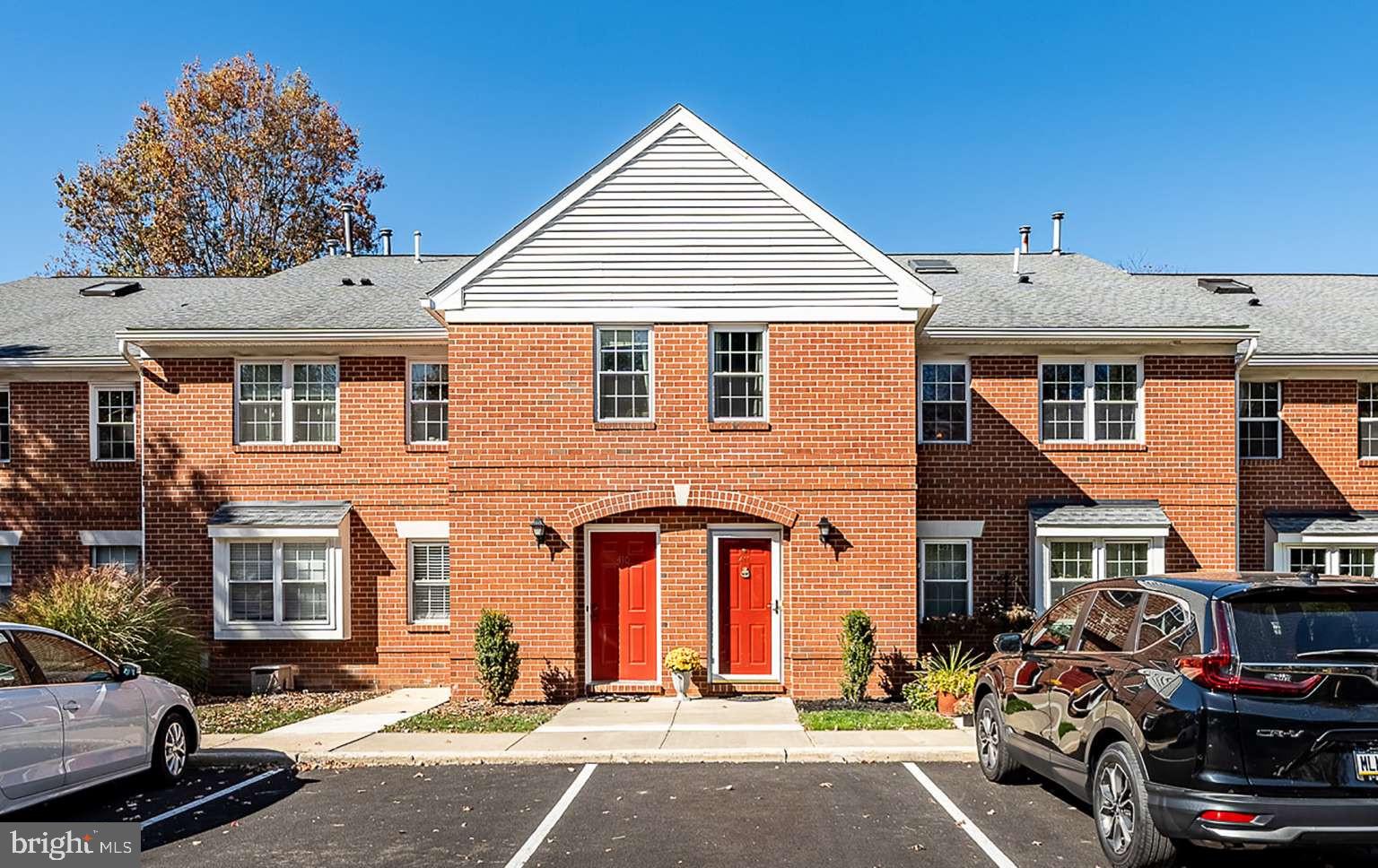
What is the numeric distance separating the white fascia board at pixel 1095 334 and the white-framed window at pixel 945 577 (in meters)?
3.15

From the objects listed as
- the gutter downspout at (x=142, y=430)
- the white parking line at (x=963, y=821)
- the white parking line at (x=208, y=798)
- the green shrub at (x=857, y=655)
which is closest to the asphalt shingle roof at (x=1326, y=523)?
the green shrub at (x=857, y=655)

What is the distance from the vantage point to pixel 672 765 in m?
10.2

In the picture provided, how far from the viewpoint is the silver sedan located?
7688 mm

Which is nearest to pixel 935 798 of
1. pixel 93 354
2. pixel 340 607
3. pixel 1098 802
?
pixel 1098 802

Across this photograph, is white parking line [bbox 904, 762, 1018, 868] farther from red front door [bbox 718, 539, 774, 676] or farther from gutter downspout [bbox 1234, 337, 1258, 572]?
gutter downspout [bbox 1234, 337, 1258, 572]

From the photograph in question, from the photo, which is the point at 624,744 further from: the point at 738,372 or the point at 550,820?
the point at 738,372

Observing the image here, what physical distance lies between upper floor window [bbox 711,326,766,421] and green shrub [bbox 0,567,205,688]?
817 cm

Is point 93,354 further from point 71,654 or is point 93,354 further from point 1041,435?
point 1041,435

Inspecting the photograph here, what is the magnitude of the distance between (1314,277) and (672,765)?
1825 centimetres

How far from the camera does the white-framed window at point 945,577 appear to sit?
15711 mm

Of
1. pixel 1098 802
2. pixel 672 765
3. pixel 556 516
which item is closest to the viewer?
pixel 1098 802

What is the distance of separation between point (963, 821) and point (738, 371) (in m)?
7.36

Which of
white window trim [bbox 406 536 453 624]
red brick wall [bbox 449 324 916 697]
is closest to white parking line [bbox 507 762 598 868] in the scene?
red brick wall [bbox 449 324 916 697]

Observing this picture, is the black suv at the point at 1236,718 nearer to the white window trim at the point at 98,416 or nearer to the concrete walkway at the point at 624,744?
the concrete walkway at the point at 624,744
